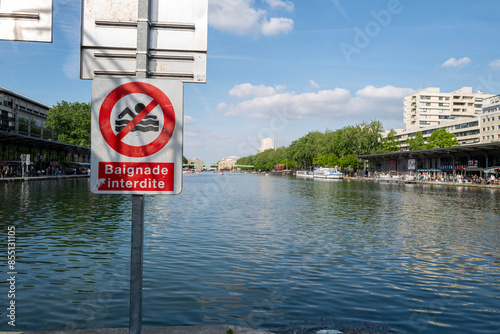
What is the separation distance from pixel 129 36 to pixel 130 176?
1.17 metres

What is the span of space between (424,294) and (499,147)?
7502cm

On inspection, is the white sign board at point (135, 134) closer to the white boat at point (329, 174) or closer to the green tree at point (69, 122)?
the green tree at point (69, 122)

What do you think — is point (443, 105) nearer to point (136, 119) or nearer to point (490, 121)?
point (490, 121)

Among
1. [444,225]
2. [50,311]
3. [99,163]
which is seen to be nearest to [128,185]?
[99,163]

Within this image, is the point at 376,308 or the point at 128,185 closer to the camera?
the point at 128,185

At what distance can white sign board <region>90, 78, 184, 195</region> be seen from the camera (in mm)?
3006

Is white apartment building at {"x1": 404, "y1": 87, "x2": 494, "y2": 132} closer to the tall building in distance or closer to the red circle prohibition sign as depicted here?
the tall building in distance

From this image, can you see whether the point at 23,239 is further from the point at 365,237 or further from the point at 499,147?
the point at 499,147

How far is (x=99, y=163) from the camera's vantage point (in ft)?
9.85

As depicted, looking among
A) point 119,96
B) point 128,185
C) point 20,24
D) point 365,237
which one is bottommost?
point 365,237

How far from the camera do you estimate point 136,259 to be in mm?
3053

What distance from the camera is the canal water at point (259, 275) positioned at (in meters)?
7.51

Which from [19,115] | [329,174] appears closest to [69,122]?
[19,115]

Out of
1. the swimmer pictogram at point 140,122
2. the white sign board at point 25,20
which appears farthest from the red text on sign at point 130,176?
the white sign board at point 25,20
